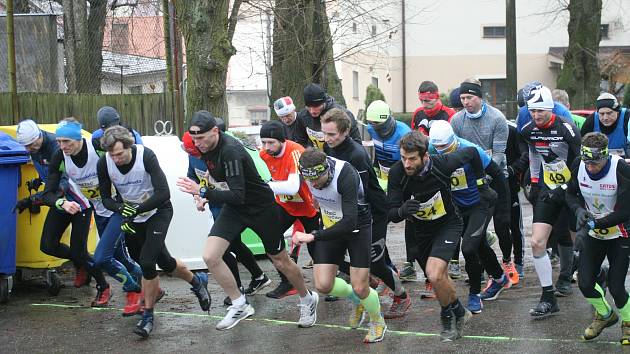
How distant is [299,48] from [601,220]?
10.7m

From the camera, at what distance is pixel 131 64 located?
20.7 meters

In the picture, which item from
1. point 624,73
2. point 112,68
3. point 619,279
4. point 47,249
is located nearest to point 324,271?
point 619,279

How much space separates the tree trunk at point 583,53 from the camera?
22.6 m

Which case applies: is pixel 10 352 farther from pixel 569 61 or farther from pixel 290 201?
pixel 569 61

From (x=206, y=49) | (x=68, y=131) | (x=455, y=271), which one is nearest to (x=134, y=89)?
(x=206, y=49)

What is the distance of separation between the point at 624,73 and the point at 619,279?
101ft

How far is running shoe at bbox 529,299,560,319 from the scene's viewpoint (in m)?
8.05

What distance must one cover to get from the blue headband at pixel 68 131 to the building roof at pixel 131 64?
9409 millimetres

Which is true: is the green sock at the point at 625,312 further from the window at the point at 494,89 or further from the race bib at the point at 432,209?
the window at the point at 494,89

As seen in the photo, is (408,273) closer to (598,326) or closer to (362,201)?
(362,201)

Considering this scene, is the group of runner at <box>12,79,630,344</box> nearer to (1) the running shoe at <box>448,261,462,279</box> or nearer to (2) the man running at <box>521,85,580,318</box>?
(2) the man running at <box>521,85,580,318</box>

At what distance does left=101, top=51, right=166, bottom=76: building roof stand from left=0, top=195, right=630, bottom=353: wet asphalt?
9.49 metres

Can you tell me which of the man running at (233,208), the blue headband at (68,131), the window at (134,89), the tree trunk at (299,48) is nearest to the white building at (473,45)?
the window at (134,89)

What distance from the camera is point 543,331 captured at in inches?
301
